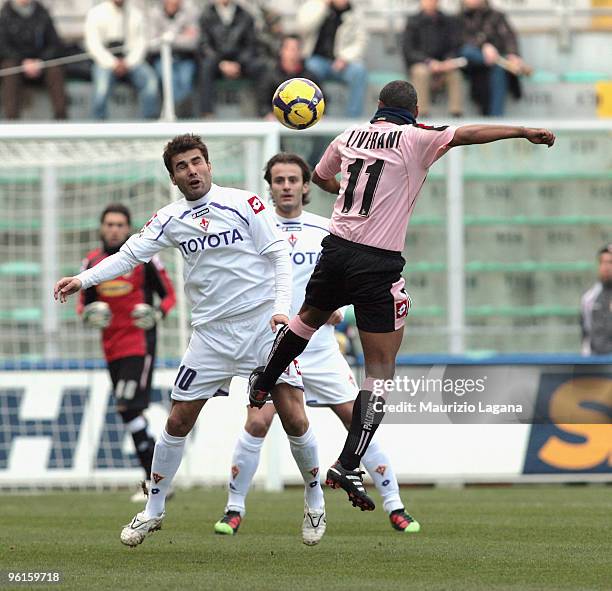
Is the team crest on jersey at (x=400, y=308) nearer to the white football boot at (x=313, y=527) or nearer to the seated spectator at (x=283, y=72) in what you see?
the white football boot at (x=313, y=527)

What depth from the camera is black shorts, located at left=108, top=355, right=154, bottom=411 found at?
11836 millimetres

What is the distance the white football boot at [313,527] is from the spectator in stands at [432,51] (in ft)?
35.1

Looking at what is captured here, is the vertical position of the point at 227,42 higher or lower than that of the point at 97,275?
higher

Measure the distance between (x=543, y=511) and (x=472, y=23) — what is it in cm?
920

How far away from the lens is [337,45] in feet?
60.1

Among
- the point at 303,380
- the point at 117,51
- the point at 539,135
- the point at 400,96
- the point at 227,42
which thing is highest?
the point at 227,42

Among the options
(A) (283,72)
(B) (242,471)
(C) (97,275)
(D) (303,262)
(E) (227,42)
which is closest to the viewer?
(C) (97,275)

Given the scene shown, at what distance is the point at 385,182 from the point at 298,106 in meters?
0.95

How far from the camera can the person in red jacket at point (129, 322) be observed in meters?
11.8

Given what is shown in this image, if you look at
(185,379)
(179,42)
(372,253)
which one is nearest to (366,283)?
(372,253)

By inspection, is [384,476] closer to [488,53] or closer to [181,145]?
[181,145]

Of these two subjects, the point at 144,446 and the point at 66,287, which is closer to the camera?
the point at 66,287

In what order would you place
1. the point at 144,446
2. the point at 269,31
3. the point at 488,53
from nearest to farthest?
1. the point at 144,446
2. the point at 488,53
3. the point at 269,31

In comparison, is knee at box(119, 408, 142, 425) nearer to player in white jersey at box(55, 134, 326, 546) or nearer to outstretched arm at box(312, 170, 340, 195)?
player in white jersey at box(55, 134, 326, 546)
